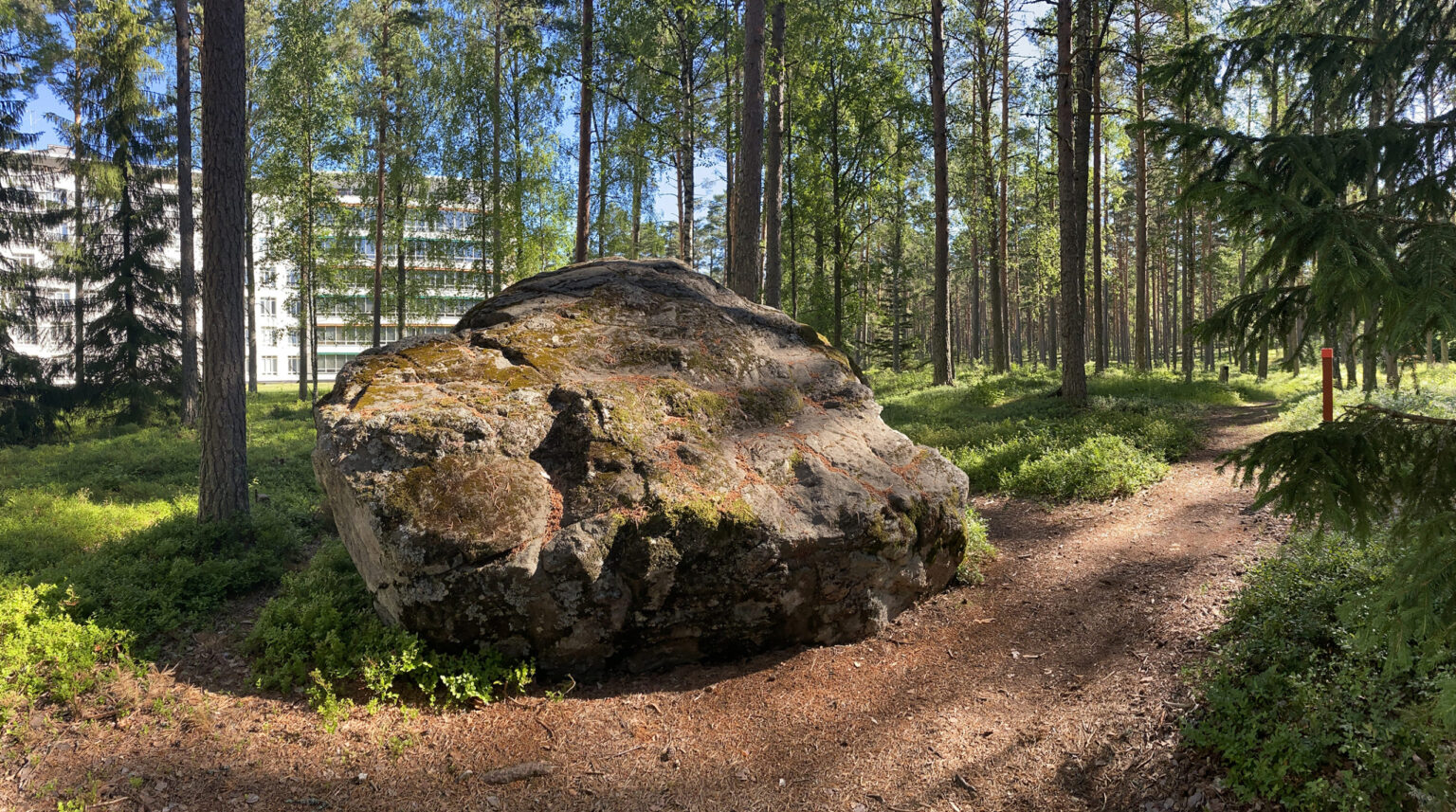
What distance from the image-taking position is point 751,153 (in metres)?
11.6

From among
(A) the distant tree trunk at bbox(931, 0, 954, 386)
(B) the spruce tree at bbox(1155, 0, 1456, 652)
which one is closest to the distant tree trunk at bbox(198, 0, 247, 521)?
(B) the spruce tree at bbox(1155, 0, 1456, 652)

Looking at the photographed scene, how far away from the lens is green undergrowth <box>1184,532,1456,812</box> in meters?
3.07

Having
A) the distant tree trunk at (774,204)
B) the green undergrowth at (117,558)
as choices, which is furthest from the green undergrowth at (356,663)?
the distant tree trunk at (774,204)

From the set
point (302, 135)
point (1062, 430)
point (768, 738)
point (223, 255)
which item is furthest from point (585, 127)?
point (768, 738)

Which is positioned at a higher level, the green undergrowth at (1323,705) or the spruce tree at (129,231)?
the spruce tree at (129,231)

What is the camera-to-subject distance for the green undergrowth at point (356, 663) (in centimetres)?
480

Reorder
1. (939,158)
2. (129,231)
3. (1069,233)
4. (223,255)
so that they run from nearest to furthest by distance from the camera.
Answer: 1. (223,255)
2. (1069,233)
3. (129,231)
4. (939,158)

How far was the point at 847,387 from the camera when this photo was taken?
7.39 metres

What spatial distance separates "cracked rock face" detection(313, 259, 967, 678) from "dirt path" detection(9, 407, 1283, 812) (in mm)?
506

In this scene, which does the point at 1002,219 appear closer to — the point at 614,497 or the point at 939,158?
the point at 939,158

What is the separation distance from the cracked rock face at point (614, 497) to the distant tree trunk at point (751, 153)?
5.37 metres

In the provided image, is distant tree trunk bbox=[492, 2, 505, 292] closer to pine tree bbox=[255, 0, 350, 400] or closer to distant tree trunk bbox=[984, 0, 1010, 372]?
pine tree bbox=[255, 0, 350, 400]

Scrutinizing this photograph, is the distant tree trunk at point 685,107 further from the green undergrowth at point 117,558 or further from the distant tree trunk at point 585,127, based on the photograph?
the green undergrowth at point 117,558

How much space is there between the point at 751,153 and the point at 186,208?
1404 cm
